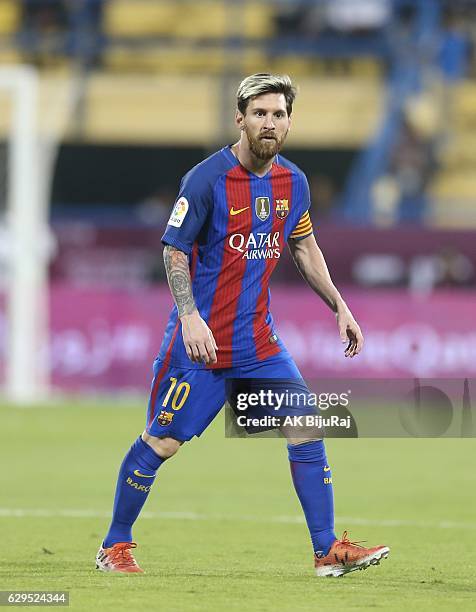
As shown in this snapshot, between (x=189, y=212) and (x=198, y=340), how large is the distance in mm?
573

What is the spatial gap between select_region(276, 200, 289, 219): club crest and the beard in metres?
0.27

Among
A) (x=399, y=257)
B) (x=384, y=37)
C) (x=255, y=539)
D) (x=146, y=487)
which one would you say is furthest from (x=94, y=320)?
(x=146, y=487)

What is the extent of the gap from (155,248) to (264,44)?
472 centimetres

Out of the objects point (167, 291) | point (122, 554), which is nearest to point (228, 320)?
point (122, 554)

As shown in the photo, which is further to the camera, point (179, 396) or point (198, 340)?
point (179, 396)

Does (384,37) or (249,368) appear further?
(384,37)

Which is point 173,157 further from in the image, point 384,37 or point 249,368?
point 249,368

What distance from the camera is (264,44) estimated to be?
23.5m

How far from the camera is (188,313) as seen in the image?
21.8 ft

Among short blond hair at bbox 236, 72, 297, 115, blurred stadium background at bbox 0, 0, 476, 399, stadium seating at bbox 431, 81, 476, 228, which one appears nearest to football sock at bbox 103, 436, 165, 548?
short blond hair at bbox 236, 72, 297, 115

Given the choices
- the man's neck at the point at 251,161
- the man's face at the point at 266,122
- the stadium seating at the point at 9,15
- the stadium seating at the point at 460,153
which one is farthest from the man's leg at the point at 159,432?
the stadium seating at the point at 9,15

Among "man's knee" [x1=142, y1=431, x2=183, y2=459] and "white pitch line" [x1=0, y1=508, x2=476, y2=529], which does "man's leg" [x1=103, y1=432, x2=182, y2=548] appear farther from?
"white pitch line" [x1=0, y1=508, x2=476, y2=529]

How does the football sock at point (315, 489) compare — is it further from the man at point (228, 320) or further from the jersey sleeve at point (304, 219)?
the jersey sleeve at point (304, 219)

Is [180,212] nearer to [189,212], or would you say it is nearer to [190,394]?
[189,212]
